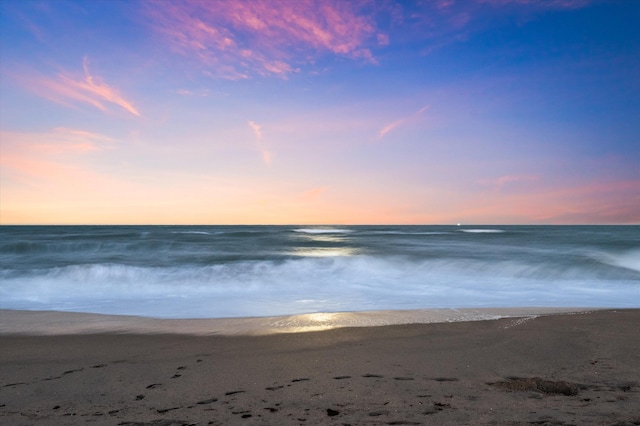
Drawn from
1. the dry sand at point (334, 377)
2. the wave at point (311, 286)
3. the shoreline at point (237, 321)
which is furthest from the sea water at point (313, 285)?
the dry sand at point (334, 377)

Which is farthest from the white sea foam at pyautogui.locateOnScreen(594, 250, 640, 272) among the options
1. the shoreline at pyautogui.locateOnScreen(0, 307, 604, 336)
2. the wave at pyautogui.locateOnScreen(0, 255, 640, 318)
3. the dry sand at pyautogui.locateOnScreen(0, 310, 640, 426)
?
the dry sand at pyautogui.locateOnScreen(0, 310, 640, 426)

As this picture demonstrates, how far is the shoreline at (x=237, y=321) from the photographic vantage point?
6.68m

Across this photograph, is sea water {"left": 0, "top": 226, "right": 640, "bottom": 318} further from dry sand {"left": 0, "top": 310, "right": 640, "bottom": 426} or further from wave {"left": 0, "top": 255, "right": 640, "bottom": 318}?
dry sand {"left": 0, "top": 310, "right": 640, "bottom": 426}

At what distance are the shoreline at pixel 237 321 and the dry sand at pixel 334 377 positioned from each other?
0.47m

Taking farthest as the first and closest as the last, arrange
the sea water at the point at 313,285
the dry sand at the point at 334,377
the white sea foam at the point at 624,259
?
1. the white sea foam at the point at 624,259
2. the sea water at the point at 313,285
3. the dry sand at the point at 334,377

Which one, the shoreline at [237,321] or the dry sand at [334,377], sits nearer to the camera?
the dry sand at [334,377]

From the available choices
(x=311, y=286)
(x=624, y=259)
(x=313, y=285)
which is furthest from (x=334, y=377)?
(x=624, y=259)

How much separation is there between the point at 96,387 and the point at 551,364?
4.32 m

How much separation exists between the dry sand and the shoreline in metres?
0.47

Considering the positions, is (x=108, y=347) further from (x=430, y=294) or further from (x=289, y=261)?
(x=289, y=261)

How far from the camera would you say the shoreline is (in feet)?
21.9

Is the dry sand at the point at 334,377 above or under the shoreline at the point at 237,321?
above

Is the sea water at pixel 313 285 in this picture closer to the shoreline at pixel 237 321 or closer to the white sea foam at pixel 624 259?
the white sea foam at pixel 624 259

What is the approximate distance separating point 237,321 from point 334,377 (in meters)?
3.78
